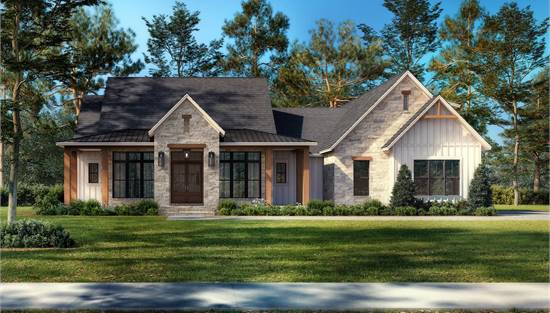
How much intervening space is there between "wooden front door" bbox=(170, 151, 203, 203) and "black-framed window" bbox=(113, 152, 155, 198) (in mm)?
1562

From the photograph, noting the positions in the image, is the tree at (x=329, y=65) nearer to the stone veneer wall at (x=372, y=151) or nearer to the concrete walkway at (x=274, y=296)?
the stone veneer wall at (x=372, y=151)

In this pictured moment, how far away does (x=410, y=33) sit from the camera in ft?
156

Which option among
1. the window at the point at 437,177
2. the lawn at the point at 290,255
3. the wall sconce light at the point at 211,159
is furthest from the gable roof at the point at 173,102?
the lawn at the point at 290,255

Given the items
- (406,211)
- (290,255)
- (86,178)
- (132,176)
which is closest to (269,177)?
(406,211)

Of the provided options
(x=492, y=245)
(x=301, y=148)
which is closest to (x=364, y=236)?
(x=492, y=245)

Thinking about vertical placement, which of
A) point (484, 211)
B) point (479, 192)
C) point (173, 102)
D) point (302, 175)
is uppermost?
point (173, 102)

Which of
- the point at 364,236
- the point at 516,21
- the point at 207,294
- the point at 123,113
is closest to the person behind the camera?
the point at 207,294

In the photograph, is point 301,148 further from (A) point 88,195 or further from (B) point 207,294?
(B) point 207,294

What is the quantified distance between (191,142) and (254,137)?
3.20 m

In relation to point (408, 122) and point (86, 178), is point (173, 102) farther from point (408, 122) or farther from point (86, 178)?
point (408, 122)

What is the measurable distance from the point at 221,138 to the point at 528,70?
2376 centimetres

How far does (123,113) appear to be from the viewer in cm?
2922

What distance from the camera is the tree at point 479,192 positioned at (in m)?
25.0

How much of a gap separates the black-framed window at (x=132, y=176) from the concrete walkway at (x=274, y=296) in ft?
60.2
